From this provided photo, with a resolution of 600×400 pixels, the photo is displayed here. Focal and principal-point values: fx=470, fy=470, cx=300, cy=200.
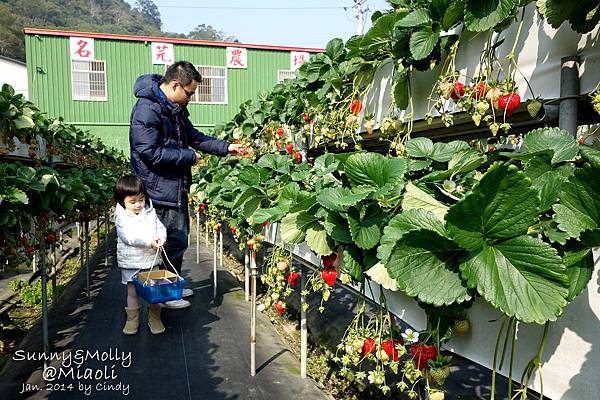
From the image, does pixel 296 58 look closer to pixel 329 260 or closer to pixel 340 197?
pixel 329 260

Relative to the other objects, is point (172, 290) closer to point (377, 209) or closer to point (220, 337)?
point (220, 337)

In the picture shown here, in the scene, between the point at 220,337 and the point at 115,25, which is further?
the point at 115,25

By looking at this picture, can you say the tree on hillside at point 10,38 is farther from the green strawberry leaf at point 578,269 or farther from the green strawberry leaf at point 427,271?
the green strawberry leaf at point 578,269

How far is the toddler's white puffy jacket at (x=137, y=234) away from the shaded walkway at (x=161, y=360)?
1.69 ft

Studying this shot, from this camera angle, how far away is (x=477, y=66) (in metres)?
1.36

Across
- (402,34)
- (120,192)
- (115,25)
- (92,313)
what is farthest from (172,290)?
(115,25)

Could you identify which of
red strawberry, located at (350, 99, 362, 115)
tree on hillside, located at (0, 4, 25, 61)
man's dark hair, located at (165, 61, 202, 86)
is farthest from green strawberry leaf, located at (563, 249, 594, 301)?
tree on hillside, located at (0, 4, 25, 61)

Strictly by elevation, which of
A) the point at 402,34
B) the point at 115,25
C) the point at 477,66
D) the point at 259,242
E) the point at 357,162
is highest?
the point at 115,25

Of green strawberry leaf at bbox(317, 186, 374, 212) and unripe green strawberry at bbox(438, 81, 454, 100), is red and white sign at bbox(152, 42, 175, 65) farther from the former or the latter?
green strawberry leaf at bbox(317, 186, 374, 212)

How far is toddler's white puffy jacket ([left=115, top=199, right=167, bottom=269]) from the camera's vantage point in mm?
3131

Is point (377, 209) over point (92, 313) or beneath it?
over

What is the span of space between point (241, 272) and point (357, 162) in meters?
4.69

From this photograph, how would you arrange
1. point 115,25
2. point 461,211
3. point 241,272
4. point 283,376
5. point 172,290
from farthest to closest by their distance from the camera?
point 115,25 → point 241,272 → point 172,290 → point 283,376 → point 461,211

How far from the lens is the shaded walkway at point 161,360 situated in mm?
2451
